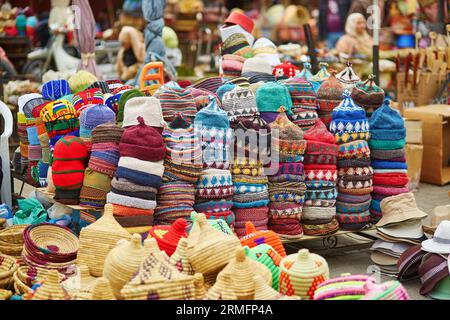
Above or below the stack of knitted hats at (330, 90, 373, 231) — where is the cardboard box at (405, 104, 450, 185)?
below

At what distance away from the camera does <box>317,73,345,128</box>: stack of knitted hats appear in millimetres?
4539

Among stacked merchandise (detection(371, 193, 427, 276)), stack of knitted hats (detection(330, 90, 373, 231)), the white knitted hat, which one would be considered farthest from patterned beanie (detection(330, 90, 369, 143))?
the white knitted hat

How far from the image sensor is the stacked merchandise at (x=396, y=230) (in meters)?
4.23

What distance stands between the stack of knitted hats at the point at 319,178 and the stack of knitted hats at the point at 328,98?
0.78ft

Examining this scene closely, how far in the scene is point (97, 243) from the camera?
3266 millimetres

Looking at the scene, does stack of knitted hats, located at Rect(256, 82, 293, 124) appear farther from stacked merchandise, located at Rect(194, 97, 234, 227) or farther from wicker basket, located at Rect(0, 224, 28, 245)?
wicker basket, located at Rect(0, 224, 28, 245)

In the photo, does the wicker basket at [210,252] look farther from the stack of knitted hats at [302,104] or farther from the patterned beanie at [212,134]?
the stack of knitted hats at [302,104]

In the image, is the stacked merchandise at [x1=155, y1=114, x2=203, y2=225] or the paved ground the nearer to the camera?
the stacked merchandise at [x1=155, y1=114, x2=203, y2=225]

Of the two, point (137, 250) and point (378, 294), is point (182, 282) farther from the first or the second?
point (378, 294)

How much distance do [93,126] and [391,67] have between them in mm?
6668

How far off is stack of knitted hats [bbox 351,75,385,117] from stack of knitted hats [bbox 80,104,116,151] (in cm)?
153

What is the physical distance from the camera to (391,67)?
9.91 meters

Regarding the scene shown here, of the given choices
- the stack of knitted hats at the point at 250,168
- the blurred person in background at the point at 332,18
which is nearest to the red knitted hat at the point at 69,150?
the stack of knitted hats at the point at 250,168

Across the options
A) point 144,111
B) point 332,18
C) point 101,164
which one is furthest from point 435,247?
point 332,18
